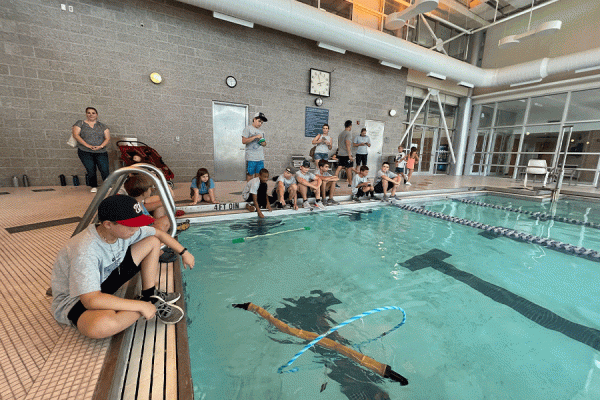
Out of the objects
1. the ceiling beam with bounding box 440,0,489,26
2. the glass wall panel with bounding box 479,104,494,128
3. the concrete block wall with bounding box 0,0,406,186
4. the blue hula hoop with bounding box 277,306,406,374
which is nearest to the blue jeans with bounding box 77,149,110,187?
the concrete block wall with bounding box 0,0,406,186

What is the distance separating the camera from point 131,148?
4.70 m

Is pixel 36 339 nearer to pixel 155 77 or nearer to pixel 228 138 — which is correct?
pixel 155 77

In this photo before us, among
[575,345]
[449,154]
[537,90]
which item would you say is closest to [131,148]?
[575,345]

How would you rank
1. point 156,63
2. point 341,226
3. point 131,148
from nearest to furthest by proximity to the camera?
point 341,226, point 131,148, point 156,63

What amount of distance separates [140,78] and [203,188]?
3.45 m

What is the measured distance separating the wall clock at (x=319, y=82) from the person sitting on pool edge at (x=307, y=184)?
4006 mm

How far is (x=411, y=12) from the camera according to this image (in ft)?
21.1

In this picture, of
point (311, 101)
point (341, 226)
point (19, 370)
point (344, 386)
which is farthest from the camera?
point (311, 101)

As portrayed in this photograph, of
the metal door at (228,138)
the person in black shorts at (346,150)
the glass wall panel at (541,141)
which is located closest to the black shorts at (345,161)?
the person in black shorts at (346,150)

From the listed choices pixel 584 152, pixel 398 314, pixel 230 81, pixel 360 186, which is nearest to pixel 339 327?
pixel 398 314

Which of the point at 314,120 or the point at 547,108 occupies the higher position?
the point at 547,108

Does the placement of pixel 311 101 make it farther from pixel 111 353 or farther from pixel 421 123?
pixel 111 353

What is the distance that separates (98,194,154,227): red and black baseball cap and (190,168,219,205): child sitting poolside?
2879 millimetres

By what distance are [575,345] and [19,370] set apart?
10.0ft
